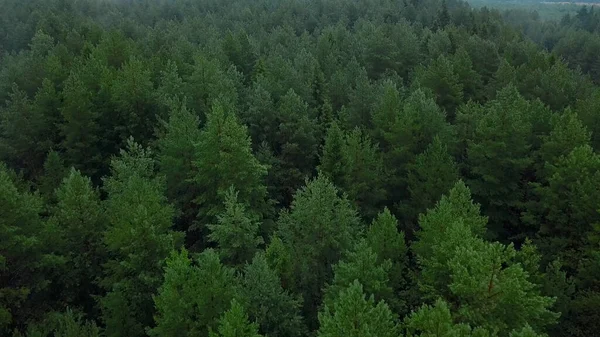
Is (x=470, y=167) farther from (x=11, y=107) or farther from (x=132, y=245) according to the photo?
(x=11, y=107)

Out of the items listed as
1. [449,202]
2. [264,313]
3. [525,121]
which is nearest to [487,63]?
[525,121]

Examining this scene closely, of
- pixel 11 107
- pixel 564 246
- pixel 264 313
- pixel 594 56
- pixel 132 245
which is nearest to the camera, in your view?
pixel 264 313

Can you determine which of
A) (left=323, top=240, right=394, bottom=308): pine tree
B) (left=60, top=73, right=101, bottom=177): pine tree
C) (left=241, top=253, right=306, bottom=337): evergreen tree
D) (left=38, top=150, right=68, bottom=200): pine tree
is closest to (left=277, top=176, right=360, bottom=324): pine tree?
(left=241, top=253, right=306, bottom=337): evergreen tree

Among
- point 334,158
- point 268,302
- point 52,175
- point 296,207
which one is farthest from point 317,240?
point 52,175

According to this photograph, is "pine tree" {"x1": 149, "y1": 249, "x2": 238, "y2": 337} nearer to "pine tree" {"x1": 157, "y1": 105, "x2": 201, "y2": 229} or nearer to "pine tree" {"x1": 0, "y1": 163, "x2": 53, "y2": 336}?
"pine tree" {"x1": 0, "y1": 163, "x2": 53, "y2": 336}

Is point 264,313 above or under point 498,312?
under

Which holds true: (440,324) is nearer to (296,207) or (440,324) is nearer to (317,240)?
(317,240)

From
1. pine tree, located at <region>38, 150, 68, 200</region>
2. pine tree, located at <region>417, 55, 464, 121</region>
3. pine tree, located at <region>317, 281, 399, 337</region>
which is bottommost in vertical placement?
pine tree, located at <region>38, 150, 68, 200</region>

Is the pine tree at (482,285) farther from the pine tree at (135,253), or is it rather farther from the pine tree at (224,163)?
the pine tree at (135,253)
